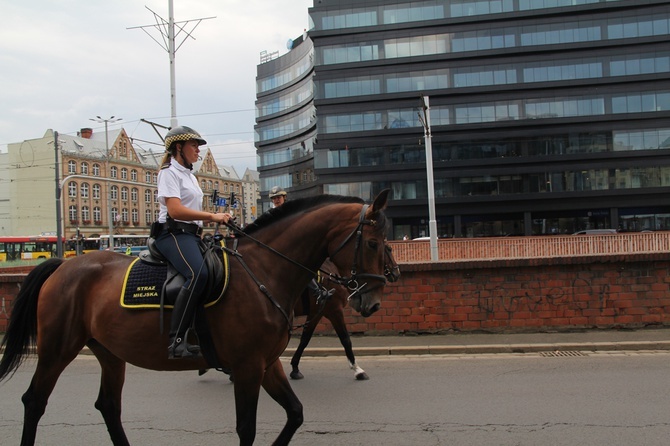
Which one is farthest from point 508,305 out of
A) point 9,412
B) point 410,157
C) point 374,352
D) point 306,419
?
point 410,157

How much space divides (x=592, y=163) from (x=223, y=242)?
179 ft

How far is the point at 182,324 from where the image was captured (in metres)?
3.57

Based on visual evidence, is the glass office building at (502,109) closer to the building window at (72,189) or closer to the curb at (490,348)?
the curb at (490,348)

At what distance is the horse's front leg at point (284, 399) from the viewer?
370 cm

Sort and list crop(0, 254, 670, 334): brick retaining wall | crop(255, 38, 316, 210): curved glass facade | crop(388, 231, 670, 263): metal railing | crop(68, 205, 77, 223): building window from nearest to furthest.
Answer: crop(0, 254, 670, 334): brick retaining wall, crop(388, 231, 670, 263): metal railing, crop(255, 38, 316, 210): curved glass facade, crop(68, 205, 77, 223): building window

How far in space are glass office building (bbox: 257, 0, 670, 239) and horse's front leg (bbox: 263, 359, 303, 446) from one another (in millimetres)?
47576

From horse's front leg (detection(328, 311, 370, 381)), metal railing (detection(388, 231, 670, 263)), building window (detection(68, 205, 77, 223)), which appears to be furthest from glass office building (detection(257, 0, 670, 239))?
horse's front leg (detection(328, 311, 370, 381))

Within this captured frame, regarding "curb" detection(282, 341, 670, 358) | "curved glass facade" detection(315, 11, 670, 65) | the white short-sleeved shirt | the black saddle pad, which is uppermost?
"curved glass facade" detection(315, 11, 670, 65)

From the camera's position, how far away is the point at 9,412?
19.0 ft

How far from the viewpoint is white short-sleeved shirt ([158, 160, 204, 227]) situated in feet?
12.3

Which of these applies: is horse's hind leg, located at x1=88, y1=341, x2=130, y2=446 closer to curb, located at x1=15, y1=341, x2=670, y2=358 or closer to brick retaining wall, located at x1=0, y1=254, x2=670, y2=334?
curb, located at x1=15, y1=341, x2=670, y2=358

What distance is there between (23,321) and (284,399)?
2.46m

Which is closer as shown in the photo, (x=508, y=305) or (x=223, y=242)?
(x=223, y=242)

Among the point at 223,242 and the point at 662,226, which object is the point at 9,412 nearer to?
the point at 223,242
